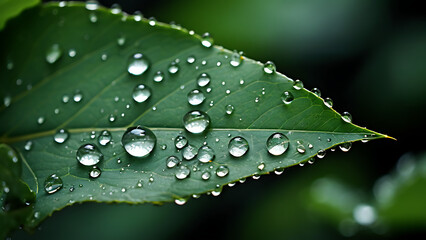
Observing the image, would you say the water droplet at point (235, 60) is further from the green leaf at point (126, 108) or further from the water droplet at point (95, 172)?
the water droplet at point (95, 172)

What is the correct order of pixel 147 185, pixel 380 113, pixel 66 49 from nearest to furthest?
1. pixel 147 185
2. pixel 66 49
3. pixel 380 113

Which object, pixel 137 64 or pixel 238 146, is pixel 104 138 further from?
pixel 238 146

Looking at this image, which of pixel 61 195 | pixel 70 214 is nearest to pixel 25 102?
pixel 61 195

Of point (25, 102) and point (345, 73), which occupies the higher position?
point (345, 73)

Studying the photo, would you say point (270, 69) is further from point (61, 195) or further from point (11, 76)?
point (11, 76)

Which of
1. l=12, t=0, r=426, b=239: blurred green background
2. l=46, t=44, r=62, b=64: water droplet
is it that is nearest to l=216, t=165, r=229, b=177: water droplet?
l=46, t=44, r=62, b=64: water droplet

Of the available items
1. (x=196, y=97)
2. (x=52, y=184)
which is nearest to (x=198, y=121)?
(x=196, y=97)

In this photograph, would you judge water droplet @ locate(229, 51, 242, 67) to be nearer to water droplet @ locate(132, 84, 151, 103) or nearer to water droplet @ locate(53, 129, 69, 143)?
water droplet @ locate(132, 84, 151, 103)
